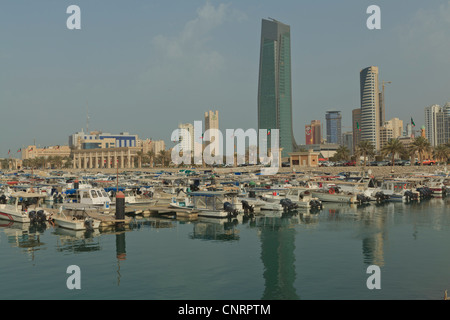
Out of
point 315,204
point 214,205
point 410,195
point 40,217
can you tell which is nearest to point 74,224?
point 40,217

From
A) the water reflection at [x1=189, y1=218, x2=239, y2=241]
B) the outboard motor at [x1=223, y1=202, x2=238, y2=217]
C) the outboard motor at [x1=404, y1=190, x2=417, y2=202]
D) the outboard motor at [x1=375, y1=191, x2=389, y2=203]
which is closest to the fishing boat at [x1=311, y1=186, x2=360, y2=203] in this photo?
the outboard motor at [x1=375, y1=191, x2=389, y2=203]

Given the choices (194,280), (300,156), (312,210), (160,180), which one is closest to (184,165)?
(300,156)

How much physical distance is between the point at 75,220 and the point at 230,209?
17.1 m

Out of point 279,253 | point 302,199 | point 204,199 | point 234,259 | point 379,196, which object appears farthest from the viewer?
point 379,196

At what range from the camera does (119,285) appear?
79.3 ft

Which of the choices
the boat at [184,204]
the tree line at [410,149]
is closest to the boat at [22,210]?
the boat at [184,204]

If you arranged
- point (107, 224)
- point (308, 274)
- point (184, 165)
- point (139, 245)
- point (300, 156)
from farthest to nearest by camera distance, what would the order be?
1. point (184, 165)
2. point (300, 156)
3. point (107, 224)
4. point (139, 245)
5. point (308, 274)

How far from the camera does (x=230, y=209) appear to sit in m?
48.1

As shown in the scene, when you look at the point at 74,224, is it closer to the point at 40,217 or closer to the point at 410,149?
the point at 40,217

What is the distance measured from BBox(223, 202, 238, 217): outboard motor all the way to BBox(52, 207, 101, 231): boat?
1452 centimetres

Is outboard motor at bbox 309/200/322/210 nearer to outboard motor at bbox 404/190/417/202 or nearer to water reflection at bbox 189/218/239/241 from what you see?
water reflection at bbox 189/218/239/241

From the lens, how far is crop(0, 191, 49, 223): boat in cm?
4522
